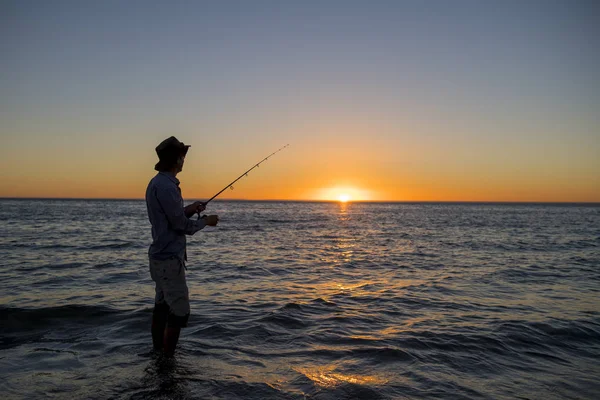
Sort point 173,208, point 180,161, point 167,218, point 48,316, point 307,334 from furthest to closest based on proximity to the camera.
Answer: point 48,316, point 307,334, point 180,161, point 167,218, point 173,208

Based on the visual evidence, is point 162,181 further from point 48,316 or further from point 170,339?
point 48,316

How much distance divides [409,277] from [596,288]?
14.8 feet

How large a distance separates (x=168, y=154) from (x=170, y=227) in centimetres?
84

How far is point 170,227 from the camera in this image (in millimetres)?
4945

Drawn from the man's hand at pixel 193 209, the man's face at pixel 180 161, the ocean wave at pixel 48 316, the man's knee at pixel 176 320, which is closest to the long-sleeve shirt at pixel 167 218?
the man's face at pixel 180 161

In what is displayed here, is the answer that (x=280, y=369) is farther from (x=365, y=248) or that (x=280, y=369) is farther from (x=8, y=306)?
(x=365, y=248)

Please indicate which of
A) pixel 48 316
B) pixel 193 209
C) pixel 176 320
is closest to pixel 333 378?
pixel 176 320

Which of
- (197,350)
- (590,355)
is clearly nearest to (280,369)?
(197,350)

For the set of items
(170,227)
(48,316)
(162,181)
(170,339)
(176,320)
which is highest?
(162,181)

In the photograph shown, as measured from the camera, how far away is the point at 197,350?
19.1 ft

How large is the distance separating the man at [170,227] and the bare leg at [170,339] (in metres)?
0.02

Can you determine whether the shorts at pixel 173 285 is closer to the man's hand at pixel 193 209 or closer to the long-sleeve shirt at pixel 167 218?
the long-sleeve shirt at pixel 167 218

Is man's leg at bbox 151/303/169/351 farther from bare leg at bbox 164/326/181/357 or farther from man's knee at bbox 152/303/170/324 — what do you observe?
bare leg at bbox 164/326/181/357

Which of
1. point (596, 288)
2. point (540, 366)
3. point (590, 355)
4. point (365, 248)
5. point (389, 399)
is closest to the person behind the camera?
point (389, 399)
